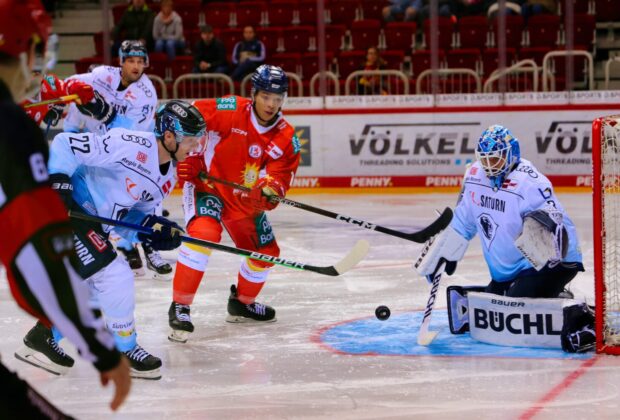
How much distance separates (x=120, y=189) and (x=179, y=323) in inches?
33.4

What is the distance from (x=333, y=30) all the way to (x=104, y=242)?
7265mm

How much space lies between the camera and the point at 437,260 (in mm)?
4621

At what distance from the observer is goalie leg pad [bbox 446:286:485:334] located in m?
4.66

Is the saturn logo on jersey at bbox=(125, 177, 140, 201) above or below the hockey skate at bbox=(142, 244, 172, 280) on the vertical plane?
above

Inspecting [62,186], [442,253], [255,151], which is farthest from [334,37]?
[62,186]

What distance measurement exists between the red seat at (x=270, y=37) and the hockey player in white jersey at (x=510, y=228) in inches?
253

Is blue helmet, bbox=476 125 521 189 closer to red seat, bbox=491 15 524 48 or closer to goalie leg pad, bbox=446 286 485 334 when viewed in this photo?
goalie leg pad, bbox=446 286 485 334

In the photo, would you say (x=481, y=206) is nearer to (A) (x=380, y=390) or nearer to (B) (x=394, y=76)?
(A) (x=380, y=390)

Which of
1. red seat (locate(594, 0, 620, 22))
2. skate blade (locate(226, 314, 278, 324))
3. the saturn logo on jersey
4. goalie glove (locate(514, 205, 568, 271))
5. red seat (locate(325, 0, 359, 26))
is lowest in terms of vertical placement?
skate blade (locate(226, 314, 278, 324))

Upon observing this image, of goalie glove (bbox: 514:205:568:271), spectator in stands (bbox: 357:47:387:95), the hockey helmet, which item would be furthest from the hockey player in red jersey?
spectator in stands (bbox: 357:47:387:95)

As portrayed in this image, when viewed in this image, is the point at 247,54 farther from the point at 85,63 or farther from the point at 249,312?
the point at 249,312

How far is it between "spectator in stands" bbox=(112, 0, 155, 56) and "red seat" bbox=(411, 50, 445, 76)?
2.58 meters

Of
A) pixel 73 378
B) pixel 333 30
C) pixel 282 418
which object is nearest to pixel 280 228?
pixel 333 30

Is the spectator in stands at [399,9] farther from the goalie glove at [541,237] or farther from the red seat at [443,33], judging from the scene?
the goalie glove at [541,237]
